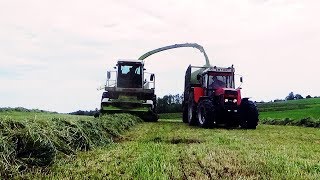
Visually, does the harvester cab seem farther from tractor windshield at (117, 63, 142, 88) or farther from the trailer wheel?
the trailer wheel

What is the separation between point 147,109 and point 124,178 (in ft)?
65.0

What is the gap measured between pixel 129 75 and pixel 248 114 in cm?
1108

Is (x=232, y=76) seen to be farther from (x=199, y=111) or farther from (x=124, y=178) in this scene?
(x=124, y=178)

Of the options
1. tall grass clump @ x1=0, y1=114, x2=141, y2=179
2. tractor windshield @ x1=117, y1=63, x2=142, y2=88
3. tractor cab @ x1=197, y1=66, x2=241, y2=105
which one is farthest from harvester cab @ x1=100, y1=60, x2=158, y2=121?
tall grass clump @ x1=0, y1=114, x2=141, y2=179

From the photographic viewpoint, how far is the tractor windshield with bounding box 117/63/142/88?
27781mm

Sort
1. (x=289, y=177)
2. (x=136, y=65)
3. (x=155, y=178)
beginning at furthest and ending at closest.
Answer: (x=136, y=65) → (x=289, y=177) → (x=155, y=178)

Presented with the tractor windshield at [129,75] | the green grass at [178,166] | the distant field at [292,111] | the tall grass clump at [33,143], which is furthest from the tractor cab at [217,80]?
the green grass at [178,166]

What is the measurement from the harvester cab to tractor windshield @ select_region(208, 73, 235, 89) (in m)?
5.98

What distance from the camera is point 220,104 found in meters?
18.4

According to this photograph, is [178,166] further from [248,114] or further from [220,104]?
[248,114]

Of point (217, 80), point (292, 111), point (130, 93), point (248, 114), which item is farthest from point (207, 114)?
point (292, 111)

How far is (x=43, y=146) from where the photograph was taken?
6441mm

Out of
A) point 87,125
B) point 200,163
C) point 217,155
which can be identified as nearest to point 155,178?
point 200,163

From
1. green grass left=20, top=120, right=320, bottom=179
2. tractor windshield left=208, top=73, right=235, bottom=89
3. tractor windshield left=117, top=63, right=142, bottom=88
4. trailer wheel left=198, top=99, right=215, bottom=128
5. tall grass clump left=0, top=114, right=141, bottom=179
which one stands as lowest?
green grass left=20, top=120, right=320, bottom=179
